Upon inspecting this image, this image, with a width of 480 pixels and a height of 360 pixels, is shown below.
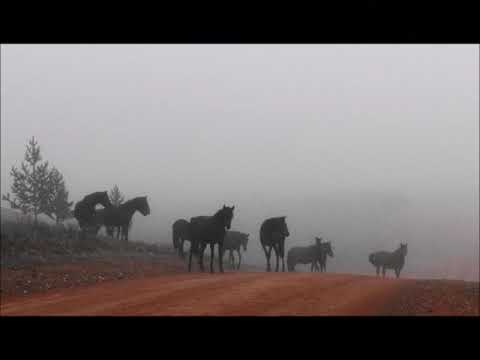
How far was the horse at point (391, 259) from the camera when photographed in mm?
38656

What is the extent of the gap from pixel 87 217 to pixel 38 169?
31.8 metres

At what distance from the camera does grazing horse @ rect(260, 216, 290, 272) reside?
25.0 meters

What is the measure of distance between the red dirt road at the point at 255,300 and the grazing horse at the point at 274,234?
11441mm

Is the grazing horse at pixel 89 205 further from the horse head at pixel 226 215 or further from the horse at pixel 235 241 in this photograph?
the horse head at pixel 226 215

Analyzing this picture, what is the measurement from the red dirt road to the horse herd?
7.46 meters

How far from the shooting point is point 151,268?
19.9m

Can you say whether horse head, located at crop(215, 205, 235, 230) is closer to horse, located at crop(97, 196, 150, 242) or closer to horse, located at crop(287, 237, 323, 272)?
horse, located at crop(97, 196, 150, 242)

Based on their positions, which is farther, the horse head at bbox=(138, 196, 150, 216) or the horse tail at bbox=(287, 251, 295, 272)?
the horse tail at bbox=(287, 251, 295, 272)

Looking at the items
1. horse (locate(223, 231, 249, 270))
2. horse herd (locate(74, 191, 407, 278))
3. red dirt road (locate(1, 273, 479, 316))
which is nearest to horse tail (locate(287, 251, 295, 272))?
horse herd (locate(74, 191, 407, 278))

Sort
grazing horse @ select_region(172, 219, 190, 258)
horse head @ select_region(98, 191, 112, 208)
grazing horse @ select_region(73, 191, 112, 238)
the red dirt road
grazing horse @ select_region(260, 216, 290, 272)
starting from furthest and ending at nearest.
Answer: horse head @ select_region(98, 191, 112, 208)
grazing horse @ select_region(73, 191, 112, 238)
grazing horse @ select_region(172, 219, 190, 258)
grazing horse @ select_region(260, 216, 290, 272)
the red dirt road

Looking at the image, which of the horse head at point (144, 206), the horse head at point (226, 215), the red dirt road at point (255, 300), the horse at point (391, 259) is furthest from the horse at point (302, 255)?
the red dirt road at point (255, 300)

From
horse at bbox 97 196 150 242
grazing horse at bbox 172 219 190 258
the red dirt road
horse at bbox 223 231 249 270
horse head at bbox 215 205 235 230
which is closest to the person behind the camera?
the red dirt road
